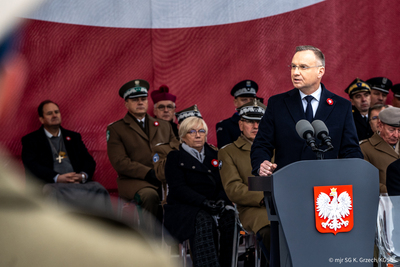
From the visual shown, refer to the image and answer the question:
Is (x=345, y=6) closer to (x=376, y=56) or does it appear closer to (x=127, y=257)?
(x=376, y=56)

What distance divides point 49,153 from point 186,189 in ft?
4.35

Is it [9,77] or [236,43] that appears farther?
[236,43]

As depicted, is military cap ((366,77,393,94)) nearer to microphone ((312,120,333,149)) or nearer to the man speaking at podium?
the man speaking at podium

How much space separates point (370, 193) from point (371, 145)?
197cm

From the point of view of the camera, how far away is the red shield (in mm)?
1654

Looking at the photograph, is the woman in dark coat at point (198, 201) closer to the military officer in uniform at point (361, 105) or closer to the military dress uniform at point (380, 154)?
the military dress uniform at point (380, 154)

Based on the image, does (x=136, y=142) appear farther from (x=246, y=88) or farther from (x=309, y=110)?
(x=309, y=110)

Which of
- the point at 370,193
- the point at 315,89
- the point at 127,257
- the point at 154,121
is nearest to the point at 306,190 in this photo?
the point at 370,193

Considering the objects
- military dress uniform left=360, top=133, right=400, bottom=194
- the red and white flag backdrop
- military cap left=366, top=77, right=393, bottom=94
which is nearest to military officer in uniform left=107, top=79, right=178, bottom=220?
the red and white flag backdrop

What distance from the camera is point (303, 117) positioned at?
2.07 m

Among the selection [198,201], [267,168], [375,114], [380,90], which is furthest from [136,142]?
[380,90]

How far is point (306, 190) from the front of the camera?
5.45ft

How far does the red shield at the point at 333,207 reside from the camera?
5.43ft

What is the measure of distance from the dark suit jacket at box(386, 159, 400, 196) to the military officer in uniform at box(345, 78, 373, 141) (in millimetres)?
1492
